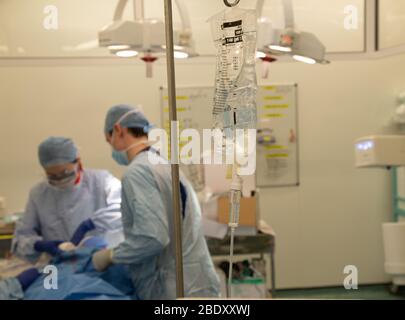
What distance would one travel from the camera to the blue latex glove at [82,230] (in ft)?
6.03

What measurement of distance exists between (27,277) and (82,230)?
0.38 meters

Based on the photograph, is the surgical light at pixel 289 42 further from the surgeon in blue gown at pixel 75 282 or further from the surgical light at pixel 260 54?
the surgeon in blue gown at pixel 75 282

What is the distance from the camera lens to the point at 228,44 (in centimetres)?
83

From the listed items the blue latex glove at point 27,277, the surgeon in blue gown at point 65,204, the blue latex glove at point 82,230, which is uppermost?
the surgeon in blue gown at point 65,204

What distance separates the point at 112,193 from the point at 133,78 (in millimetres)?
1285

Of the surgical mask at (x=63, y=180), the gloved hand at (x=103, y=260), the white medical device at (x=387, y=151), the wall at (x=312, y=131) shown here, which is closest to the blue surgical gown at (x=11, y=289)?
the gloved hand at (x=103, y=260)

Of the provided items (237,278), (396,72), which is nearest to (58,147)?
(237,278)

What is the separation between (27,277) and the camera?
148 cm

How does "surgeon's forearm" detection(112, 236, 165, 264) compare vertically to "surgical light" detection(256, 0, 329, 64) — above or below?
below

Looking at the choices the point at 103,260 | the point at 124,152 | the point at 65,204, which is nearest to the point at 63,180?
the point at 65,204

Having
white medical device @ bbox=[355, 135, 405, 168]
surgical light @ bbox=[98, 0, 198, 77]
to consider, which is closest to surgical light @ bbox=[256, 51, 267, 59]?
surgical light @ bbox=[98, 0, 198, 77]

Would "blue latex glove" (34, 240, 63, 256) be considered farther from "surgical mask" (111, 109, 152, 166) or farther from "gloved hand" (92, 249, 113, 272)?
"surgical mask" (111, 109, 152, 166)

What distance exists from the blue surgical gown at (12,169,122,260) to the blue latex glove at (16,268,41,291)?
29 cm

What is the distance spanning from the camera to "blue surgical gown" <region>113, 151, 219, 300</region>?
144 centimetres
